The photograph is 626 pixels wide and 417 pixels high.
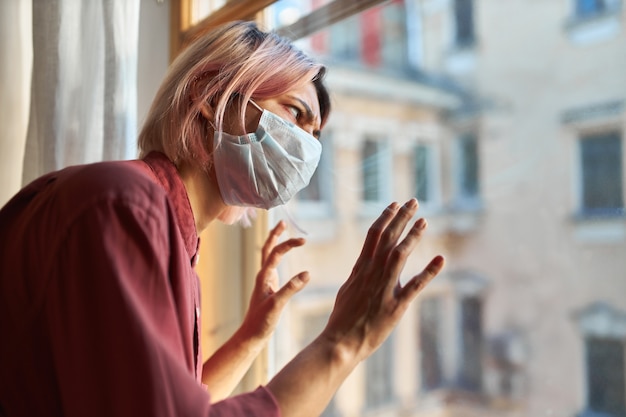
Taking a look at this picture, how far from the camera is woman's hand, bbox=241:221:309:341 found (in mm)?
906

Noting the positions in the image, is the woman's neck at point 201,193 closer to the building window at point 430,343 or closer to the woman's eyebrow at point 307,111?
the woman's eyebrow at point 307,111

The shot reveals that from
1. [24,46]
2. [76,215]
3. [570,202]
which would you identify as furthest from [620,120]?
[24,46]

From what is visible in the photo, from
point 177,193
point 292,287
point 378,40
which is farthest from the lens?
point 378,40

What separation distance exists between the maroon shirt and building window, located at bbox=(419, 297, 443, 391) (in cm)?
106

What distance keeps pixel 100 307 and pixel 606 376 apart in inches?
39.0

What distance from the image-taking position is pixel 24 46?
1188mm

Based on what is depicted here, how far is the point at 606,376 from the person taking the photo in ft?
3.47

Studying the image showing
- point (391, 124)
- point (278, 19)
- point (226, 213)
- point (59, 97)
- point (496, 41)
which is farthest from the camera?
point (391, 124)

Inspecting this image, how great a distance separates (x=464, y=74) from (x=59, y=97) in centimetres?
114

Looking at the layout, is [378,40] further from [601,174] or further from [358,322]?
[358,322]

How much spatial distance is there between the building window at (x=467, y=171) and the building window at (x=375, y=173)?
0.69ft

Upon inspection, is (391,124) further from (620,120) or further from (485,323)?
(620,120)

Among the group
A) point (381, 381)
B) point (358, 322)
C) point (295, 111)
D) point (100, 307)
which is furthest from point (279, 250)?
point (381, 381)

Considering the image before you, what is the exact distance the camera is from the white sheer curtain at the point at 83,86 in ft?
3.71
